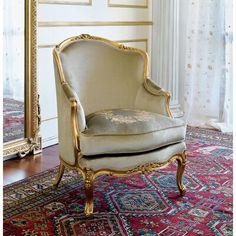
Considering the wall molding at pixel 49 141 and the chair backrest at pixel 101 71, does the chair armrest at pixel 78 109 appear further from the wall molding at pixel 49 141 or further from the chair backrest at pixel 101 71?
the wall molding at pixel 49 141

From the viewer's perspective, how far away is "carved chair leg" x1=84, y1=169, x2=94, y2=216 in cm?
214

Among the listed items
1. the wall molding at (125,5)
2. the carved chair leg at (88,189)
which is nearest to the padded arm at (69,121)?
the carved chair leg at (88,189)

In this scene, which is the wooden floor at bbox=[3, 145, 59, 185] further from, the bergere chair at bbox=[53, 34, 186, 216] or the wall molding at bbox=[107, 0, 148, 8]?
the wall molding at bbox=[107, 0, 148, 8]

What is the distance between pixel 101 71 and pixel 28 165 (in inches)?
33.8

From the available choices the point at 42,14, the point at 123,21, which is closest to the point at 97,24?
the point at 123,21

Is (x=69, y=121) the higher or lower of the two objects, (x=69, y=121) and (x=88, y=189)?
the higher

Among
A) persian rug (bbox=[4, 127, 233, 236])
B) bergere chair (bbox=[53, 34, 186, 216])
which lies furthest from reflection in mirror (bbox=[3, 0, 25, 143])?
bergere chair (bbox=[53, 34, 186, 216])

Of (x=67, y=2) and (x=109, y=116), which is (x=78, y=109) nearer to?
(x=109, y=116)

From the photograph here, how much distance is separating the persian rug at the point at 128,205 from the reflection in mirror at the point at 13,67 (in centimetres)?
47

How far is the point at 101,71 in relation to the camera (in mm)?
2660

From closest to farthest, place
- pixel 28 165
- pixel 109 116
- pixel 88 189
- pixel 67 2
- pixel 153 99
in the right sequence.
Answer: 1. pixel 88 189
2. pixel 109 116
3. pixel 153 99
4. pixel 28 165
5. pixel 67 2

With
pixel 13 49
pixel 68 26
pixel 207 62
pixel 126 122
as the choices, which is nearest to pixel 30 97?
pixel 13 49

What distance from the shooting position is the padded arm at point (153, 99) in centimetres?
258

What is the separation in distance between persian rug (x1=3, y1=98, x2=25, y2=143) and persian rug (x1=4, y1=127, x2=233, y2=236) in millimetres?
444
